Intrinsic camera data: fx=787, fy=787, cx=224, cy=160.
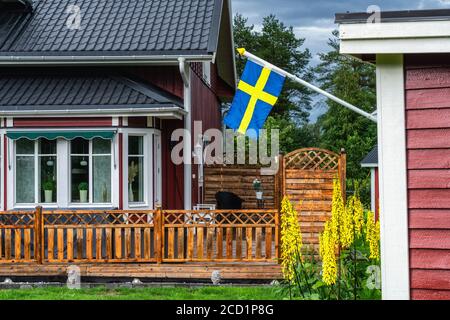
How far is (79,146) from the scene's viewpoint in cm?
1529

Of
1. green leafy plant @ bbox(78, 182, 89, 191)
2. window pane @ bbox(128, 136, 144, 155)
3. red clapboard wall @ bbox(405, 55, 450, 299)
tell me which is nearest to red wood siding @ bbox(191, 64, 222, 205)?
window pane @ bbox(128, 136, 144, 155)

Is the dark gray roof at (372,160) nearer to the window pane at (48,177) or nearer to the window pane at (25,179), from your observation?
the window pane at (48,177)

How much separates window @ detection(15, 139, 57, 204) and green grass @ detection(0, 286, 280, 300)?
137 inches

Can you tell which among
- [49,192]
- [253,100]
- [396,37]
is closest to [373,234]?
[396,37]

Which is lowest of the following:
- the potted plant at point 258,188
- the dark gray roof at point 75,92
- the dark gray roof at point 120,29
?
the potted plant at point 258,188

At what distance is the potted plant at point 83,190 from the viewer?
50.0 feet

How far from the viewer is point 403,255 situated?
679 centimetres

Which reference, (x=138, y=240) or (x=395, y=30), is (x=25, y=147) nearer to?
(x=138, y=240)

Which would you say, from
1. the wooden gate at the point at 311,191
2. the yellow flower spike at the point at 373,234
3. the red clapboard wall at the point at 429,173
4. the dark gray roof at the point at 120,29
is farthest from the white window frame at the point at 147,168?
the red clapboard wall at the point at 429,173

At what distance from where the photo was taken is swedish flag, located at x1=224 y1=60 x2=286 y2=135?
15156 mm

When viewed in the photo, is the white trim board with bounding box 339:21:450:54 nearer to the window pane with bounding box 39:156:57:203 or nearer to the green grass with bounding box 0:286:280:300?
the green grass with bounding box 0:286:280:300

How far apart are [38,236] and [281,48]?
47882 millimetres
